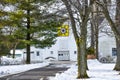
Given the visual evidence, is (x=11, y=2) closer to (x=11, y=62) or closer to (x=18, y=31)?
(x=18, y=31)

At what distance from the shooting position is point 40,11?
50875 mm

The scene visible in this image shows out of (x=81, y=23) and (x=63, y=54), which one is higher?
(x=81, y=23)

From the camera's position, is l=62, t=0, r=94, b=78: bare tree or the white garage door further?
the white garage door

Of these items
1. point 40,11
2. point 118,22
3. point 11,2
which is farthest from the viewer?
point 40,11

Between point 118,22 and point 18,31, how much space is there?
28.1 meters

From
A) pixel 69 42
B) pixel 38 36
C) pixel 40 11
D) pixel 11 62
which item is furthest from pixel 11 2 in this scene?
pixel 69 42

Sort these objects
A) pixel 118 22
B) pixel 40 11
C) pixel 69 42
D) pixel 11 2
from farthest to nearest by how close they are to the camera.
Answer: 1. pixel 69 42
2. pixel 40 11
3. pixel 11 2
4. pixel 118 22

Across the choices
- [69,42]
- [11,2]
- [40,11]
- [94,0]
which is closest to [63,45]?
[69,42]

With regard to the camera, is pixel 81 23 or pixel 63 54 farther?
pixel 63 54

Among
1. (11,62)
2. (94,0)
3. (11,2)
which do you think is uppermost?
(11,2)

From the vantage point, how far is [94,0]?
21000 millimetres

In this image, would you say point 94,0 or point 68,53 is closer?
point 94,0

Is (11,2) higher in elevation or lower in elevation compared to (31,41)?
higher

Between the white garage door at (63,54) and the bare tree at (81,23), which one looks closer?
the bare tree at (81,23)
